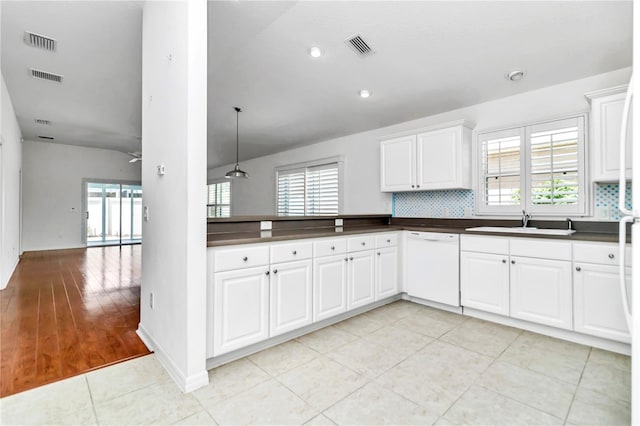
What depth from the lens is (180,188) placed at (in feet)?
6.39

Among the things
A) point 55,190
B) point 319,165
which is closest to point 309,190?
point 319,165

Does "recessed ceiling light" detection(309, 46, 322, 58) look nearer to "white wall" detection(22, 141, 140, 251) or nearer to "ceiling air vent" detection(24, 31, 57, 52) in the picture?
"ceiling air vent" detection(24, 31, 57, 52)

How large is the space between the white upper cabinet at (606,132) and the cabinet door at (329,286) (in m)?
2.44

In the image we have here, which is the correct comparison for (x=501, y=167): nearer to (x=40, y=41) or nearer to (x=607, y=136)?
(x=607, y=136)

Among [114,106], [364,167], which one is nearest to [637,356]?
[364,167]

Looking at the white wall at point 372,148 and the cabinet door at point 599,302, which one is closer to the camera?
the cabinet door at point 599,302

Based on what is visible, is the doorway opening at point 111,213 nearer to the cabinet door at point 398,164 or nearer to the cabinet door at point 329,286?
the cabinet door at point 398,164

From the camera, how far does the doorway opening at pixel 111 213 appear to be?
330 inches

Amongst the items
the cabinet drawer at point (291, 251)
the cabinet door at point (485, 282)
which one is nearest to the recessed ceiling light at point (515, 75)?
the cabinet door at point (485, 282)

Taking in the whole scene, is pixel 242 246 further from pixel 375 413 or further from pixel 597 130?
pixel 597 130

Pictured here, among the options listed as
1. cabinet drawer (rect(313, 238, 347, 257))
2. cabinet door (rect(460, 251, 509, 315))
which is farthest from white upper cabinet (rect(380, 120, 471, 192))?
cabinet drawer (rect(313, 238, 347, 257))

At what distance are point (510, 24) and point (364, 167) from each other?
311 centimetres

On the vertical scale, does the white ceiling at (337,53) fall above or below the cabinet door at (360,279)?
above

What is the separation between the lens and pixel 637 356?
133 centimetres
